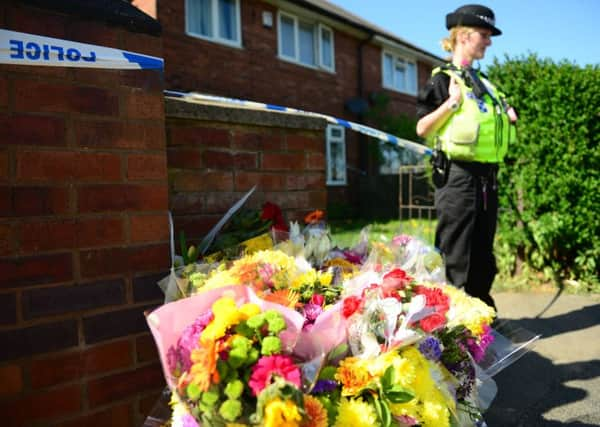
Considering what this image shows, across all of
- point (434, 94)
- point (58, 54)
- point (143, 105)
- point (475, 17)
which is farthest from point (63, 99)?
point (475, 17)

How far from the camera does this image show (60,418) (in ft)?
5.16

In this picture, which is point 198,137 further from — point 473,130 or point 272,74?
point 272,74

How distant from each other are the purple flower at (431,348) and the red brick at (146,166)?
107 cm

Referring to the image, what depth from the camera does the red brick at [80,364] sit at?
154 centimetres

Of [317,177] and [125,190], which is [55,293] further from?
[317,177]

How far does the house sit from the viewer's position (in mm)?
10703

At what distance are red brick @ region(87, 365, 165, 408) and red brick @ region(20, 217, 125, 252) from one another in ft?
1.53

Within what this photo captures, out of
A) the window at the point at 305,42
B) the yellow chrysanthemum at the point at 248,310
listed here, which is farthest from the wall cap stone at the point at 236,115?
the window at the point at 305,42

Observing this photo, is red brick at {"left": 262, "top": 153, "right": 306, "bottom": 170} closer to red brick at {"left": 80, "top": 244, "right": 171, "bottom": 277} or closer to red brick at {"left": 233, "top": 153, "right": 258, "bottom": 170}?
red brick at {"left": 233, "top": 153, "right": 258, "bottom": 170}

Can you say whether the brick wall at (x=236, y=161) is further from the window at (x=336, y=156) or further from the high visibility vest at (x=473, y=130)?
the window at (x=336, y=156)

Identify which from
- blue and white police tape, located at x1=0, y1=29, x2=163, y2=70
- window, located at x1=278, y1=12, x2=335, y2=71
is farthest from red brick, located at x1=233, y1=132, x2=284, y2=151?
window, located at x1=278, y1=12, x2=335, y2=71

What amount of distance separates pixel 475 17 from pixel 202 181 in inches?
87.4

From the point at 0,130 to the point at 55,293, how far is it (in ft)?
1.71

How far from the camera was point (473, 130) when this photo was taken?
312cm
